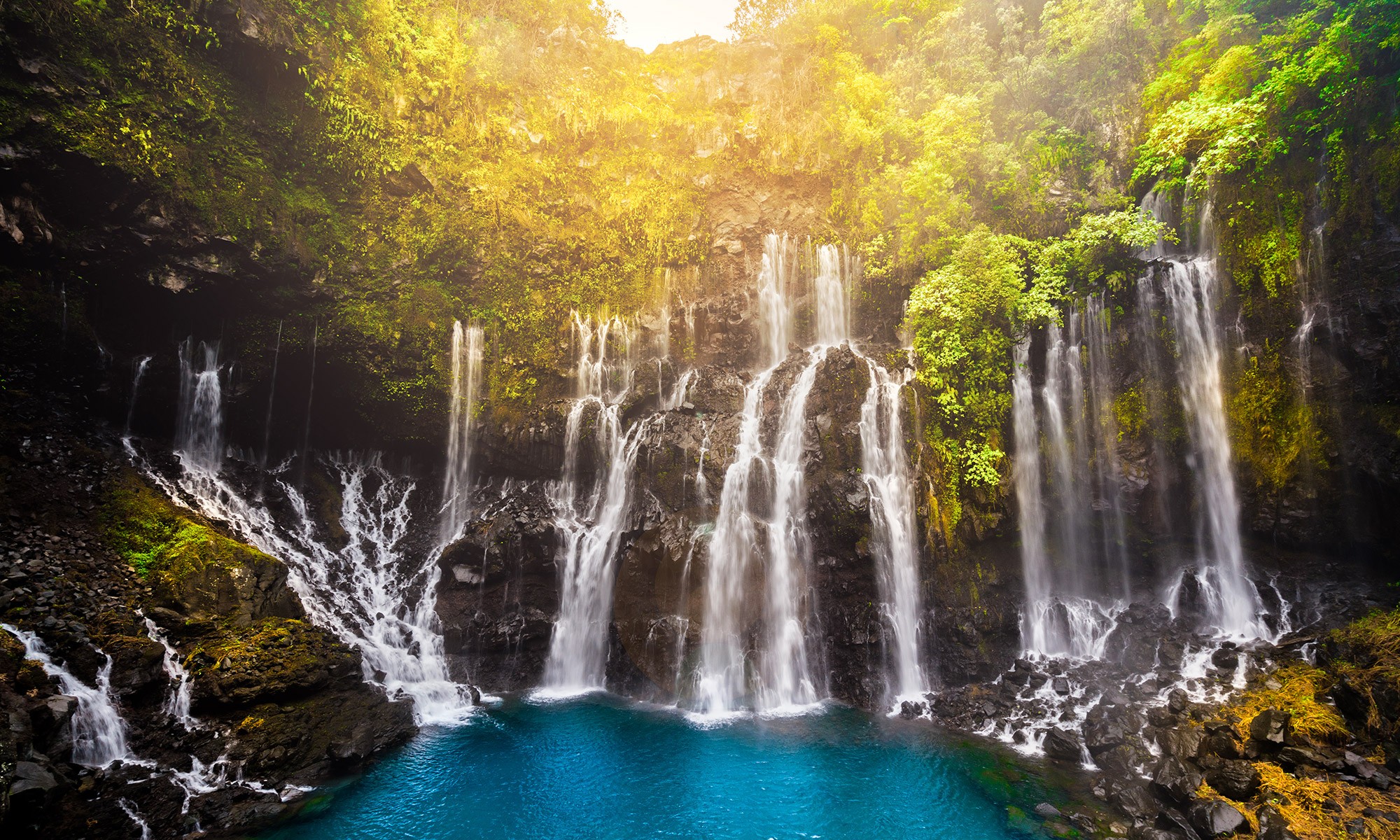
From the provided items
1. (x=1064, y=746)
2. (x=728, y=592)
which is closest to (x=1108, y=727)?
(x=1064, y=746)

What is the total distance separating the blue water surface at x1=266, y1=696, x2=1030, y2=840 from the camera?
8.74 m

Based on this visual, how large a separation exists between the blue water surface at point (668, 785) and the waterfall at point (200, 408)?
10.5 m

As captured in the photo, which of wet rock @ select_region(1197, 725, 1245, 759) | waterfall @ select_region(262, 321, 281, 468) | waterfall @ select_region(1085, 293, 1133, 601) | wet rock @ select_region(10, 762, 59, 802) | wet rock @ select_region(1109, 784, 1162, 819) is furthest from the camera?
waterfall @ select_region(262, 321, 281, 468)

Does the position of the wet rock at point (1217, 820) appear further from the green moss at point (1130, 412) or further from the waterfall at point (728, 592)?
the green moss at point (1130, 412)

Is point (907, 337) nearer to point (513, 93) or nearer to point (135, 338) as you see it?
point (513, 93)

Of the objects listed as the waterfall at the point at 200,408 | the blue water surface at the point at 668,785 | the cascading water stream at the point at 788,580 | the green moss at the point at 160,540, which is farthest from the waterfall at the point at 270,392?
the cascading water stream at the point at 788,580

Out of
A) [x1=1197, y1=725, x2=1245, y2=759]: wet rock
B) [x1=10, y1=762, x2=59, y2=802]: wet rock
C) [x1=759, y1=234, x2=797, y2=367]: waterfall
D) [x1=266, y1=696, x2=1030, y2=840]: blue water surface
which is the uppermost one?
[x1=759, y1=234, x2=797, y2=367]: waterfall

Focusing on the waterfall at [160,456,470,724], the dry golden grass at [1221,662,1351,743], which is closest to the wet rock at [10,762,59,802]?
the waterfall at [160,456,470,724]

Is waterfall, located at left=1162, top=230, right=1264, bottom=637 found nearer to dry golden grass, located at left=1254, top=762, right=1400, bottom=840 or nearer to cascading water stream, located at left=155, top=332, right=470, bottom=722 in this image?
dry golden grass, located at left=1254, top=762, right=1400, bottom=840

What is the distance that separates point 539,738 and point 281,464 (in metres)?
12.2

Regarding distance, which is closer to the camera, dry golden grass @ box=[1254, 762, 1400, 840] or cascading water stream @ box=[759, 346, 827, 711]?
dry golden grass @ box=[1254, 762, 1400, 840]

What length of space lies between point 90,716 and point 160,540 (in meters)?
3.91

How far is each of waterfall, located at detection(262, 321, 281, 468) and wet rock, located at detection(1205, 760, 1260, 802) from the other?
2248 cm

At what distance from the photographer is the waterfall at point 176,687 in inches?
362
